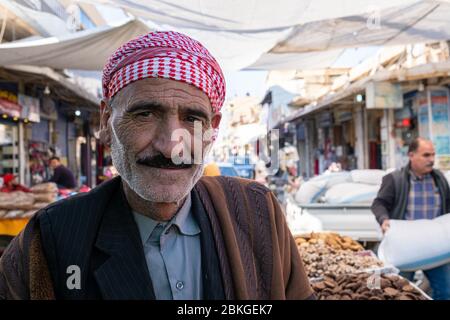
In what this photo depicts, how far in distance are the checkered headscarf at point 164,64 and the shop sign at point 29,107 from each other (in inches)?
347

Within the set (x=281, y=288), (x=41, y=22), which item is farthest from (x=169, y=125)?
(x=41, y=22)

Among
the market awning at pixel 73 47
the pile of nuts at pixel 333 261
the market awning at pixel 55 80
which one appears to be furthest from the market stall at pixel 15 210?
the market awning at pixel 55 80

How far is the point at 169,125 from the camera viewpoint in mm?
1142

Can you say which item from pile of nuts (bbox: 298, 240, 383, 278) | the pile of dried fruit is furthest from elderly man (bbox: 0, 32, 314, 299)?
the pile of dried fruit

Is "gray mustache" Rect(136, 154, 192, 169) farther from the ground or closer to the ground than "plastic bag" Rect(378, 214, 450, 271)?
farther from the ground

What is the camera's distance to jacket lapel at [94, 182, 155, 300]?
41.9 inches

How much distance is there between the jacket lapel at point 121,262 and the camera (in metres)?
1.07

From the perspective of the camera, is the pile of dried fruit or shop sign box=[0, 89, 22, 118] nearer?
the pile of dried fruit

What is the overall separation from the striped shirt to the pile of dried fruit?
3.10 ft

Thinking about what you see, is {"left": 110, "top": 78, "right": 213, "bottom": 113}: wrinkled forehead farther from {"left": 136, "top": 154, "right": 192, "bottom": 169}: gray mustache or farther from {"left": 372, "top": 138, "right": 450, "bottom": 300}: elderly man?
{"left": 372, "top": 138, "right": 450, "bottom": 300}: elderly man
